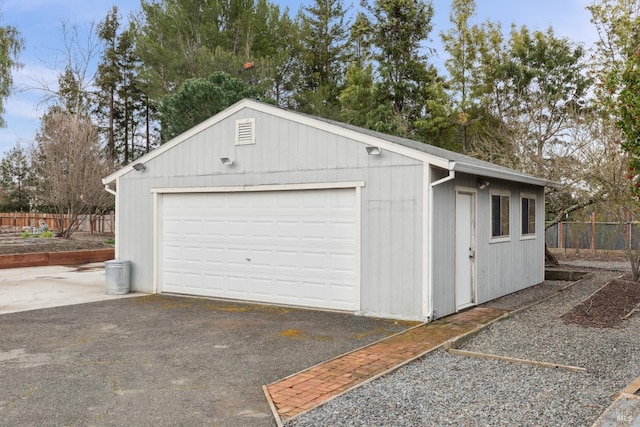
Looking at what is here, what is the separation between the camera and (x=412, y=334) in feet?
21.3

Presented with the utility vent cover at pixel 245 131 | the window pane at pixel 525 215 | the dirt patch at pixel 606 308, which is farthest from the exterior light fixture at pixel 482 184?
the utility vent cover at pixel 245 131

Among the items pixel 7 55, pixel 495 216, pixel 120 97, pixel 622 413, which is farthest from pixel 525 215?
pixel 120 97

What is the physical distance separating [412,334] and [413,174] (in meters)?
2.24

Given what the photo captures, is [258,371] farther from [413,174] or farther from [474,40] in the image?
[474,40]

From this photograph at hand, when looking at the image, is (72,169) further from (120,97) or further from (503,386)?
(503,386)

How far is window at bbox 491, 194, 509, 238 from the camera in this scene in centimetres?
931

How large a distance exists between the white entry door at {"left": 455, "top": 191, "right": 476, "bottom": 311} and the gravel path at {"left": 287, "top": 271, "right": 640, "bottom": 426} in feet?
5.65

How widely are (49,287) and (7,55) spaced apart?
13266 millimetres

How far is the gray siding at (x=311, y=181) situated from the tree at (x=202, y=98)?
9285mm

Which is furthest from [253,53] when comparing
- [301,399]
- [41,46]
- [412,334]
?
[301,399]

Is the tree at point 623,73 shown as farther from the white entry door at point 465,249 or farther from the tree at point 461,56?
the tree at point 461,56

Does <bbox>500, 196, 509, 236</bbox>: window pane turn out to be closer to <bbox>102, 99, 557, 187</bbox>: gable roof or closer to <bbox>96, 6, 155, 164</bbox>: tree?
<bbox>102, 99, 557, 187</bbox>: gable roof

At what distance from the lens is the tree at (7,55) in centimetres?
1989

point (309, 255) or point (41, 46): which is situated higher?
point (41, 46)
